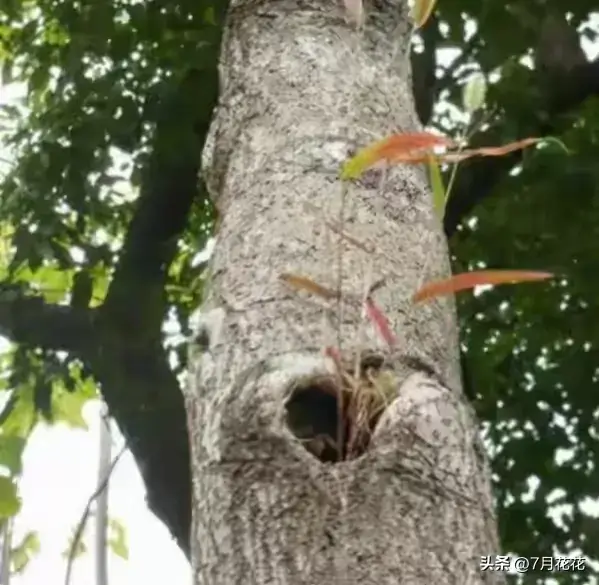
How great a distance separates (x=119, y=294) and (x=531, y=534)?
1.42m

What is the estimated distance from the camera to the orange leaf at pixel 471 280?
0.79 metres

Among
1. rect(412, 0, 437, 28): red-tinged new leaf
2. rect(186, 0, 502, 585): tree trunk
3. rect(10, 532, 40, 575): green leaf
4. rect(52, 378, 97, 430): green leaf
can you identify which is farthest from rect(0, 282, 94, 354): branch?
rect(412, 0, 437, 28): red-tinged new leaf

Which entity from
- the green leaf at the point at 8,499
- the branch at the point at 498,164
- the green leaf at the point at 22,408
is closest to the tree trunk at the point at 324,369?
the green leaf at the point at 8,499

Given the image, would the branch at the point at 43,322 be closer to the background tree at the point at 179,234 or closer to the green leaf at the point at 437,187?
the background tree at the point at 179,234

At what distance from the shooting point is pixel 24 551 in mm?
4621

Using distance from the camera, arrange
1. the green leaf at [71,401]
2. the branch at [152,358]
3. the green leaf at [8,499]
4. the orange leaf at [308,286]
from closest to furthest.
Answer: the orange leaf at [308,286]
the green leaf at [8,499]
the green leaf at [71,401]
the branch at [152,358]

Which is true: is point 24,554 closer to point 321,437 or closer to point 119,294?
point 119,294

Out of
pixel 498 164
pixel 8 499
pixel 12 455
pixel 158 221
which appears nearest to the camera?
pixel 8 499

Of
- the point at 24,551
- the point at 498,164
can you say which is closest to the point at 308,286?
the point at 498,164

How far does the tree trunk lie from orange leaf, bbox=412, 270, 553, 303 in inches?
1.0

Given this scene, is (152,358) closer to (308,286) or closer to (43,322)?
(43,322)

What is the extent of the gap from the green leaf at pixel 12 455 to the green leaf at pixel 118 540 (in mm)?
3317

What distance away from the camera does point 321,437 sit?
2.61 feet

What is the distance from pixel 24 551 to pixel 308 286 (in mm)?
4103
